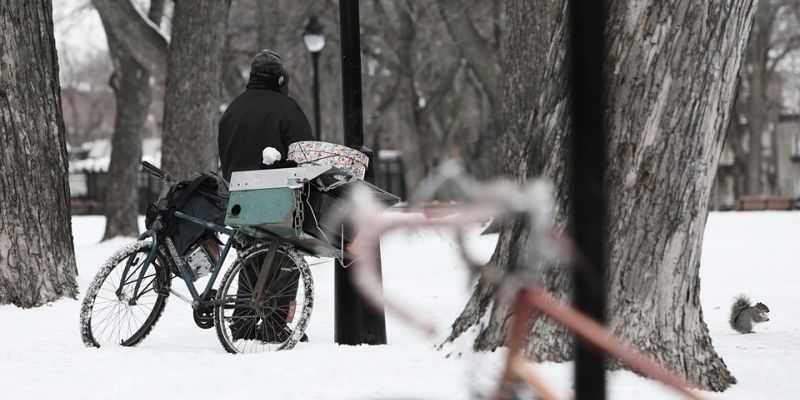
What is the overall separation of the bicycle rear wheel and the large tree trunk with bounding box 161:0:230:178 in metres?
7.19

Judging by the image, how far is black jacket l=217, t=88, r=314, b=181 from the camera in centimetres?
697

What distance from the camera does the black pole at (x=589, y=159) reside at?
65.4 inches

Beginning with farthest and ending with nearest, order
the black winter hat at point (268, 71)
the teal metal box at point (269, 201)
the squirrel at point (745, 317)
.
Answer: the squirrel at point (745, 317), the black winter hat at point (268, 71), the teal metal box at point (269, 201)

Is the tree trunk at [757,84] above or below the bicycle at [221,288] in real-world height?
above

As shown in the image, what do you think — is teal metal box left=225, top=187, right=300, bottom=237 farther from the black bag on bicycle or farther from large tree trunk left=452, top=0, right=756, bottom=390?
large tree trunk left=452, top=0, right=756, bottom=390

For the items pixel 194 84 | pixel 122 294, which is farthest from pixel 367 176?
pixel 194 84

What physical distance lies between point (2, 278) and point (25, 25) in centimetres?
194

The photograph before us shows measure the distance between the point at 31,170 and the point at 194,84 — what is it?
5.20 meters

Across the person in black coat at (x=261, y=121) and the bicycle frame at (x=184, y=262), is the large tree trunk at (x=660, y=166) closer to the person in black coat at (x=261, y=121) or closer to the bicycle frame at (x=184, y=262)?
the bicycle frame at (x=184, y=262)

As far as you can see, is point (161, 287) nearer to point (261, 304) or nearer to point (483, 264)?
point (261, 304)

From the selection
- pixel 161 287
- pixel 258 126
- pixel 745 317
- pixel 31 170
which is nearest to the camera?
pixel 161 287

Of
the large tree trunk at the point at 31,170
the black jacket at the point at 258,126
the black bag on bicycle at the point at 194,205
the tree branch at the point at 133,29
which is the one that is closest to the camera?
the black bag on bicycle at the point at 194,205

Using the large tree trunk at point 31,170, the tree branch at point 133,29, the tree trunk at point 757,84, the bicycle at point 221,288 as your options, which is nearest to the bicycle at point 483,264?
the bicycle at point 221,288

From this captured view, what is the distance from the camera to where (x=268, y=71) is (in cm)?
709
